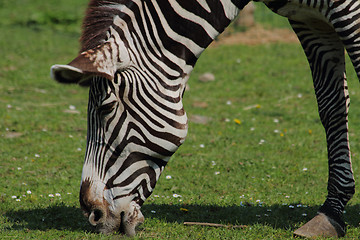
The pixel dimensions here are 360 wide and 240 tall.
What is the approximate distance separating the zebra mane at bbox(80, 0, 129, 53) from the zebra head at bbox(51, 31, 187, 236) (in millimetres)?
269

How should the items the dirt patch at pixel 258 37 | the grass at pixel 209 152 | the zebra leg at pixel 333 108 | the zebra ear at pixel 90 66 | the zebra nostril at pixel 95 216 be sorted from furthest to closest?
the dirt patch at pixel 258 37, the grass at pixel 209 152, the zebra leg at pixel 333 108, the zebra nostril at pixel 95 216, the zebra ear at pixel 90 66

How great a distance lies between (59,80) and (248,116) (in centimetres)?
638

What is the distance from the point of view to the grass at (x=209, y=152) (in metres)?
5.12

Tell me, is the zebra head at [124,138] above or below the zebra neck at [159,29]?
below

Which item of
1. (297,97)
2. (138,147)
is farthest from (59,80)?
(297,97)

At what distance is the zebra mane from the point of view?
3889 mm

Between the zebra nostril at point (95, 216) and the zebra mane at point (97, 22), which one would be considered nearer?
the zebra mane at point (97, 22)

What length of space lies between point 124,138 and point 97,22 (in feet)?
3.08

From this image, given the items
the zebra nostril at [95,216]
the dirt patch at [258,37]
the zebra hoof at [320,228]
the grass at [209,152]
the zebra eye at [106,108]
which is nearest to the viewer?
the zebra eye at [106,108]

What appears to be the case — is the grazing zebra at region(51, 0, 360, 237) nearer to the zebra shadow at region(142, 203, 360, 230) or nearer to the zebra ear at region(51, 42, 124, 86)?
the zebra ear at region(51, 42, 124, 86)

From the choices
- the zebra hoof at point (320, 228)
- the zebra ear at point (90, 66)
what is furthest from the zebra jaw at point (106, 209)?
the zebra hoof at point (320, 228)

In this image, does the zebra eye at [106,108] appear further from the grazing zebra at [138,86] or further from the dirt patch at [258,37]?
the dirt patch at [258,37]

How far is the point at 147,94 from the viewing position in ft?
12.9

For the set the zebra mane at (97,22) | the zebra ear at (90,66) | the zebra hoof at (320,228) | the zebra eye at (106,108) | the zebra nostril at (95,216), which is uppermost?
the zebra mane at (97,22)
